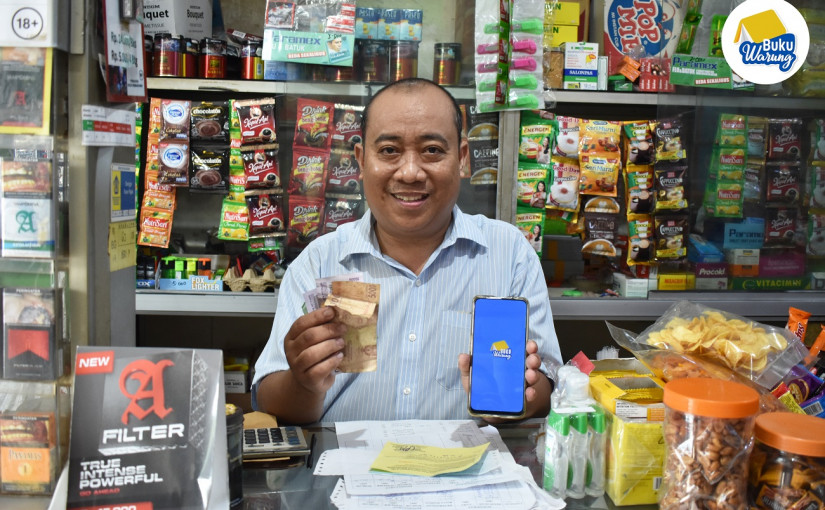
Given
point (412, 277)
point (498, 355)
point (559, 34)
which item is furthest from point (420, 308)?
point (559, 34)

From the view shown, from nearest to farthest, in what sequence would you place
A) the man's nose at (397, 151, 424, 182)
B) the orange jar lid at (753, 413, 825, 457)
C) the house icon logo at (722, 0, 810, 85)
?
1. the orange jar lid at (753, 413, 825, 457)
2. the man's nose at (397, 151, 424, 182)
3. the house icon logo at (722, 0, 810, 85)

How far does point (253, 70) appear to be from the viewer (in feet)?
10.1

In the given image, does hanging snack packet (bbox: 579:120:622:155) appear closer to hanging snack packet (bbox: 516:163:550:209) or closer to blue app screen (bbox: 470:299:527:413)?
hanging snack packet (bbox: 516:163:550:209)

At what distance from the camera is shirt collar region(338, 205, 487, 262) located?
2.10m

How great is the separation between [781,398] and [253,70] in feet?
8.10

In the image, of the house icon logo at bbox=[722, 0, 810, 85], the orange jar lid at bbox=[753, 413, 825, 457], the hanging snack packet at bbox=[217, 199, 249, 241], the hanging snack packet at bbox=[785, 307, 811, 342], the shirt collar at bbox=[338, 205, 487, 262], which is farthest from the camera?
the hanging snack packet at bbox=[217, 199, 249, 241]

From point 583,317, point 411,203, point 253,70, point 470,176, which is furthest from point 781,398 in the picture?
point 253,70

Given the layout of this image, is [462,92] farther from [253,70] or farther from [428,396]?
[428,396]

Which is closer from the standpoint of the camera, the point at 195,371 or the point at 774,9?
the point at 195,371

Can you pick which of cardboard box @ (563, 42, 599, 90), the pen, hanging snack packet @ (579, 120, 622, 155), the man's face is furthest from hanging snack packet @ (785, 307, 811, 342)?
cardboard box @ (563, 42, 599, 90)

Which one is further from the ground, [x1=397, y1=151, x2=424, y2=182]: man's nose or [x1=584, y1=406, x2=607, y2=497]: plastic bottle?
[x1=397, y1=151, x2=424, y2=182]: man's nose

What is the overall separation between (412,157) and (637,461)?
103cm

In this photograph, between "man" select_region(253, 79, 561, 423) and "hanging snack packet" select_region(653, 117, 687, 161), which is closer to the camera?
"man" select_region(253, 79, 561, 423)

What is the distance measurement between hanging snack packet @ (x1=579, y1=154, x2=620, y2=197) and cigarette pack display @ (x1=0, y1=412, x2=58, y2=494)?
2535 millimetres
